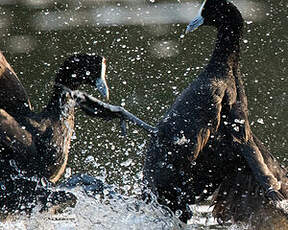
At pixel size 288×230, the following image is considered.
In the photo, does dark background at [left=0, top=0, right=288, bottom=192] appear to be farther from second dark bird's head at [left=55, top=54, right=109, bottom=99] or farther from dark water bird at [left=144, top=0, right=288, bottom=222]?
second dark bird's head at [left=55, top=54, right=109, bottom=99]

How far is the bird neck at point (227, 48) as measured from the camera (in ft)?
18.2

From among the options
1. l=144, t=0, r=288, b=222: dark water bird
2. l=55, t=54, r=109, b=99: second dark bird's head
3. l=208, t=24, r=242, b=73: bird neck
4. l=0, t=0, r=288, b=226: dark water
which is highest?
l=208, t=24, r=242, b=73: bird neck

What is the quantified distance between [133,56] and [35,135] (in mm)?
3542

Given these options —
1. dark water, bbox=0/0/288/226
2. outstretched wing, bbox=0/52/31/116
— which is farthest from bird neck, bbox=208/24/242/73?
outstretched wing, bbox=0/52/31/116

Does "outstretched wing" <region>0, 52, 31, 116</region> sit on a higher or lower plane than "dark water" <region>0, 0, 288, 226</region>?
higher

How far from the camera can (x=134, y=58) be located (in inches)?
349

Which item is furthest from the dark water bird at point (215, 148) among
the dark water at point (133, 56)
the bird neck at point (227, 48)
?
the dark water at point (133, 56)

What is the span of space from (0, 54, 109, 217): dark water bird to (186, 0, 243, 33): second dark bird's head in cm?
77

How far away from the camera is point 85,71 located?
5645mm

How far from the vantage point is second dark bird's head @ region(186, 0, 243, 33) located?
5.68 meters

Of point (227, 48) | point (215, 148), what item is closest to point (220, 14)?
point (227, 48)

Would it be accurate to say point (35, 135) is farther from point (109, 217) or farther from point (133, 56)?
point (133, 56)

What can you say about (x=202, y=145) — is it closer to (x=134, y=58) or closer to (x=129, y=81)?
(x=129, y=81)

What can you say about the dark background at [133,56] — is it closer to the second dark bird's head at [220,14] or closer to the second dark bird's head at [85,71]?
the second dark bird's head at [85,71]
